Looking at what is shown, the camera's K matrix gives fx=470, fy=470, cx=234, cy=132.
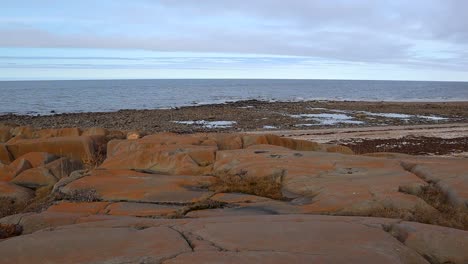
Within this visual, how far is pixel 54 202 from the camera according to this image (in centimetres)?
959

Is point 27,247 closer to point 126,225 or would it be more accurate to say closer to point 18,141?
point 126,225

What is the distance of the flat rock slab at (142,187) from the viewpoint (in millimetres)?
9570

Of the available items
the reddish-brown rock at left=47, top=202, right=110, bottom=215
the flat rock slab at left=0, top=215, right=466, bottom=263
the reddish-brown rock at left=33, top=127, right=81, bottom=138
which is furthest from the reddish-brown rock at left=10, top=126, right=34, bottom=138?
the flat rock slab at left=0, top=215, right=466, bottom=263

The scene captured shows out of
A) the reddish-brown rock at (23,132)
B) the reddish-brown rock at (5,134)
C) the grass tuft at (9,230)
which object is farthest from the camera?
the reddish-brown rock at (5,134)

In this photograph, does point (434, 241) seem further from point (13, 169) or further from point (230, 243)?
point (13, 169)

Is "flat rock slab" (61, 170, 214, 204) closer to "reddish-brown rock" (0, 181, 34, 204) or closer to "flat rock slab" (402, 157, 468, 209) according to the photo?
"reddish-brown rock" (0, 181, 34, 204)

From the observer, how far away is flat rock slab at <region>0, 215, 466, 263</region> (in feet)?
17.8

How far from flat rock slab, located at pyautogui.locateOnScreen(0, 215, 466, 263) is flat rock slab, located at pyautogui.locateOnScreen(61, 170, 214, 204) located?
2.34 meters

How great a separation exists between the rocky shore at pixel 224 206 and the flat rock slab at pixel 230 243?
2 cm

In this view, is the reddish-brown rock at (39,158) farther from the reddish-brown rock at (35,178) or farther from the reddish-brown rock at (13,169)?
the reddish-brown rock at (35,178)

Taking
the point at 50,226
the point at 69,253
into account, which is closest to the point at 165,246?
the point at 69,253

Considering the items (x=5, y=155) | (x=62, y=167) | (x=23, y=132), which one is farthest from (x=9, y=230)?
(x=23, y=132)

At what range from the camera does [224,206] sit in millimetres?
8875

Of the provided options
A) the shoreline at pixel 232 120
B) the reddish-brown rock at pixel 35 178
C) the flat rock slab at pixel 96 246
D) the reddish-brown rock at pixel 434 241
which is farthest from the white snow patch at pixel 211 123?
the flat rock slab at pixel 96 246
